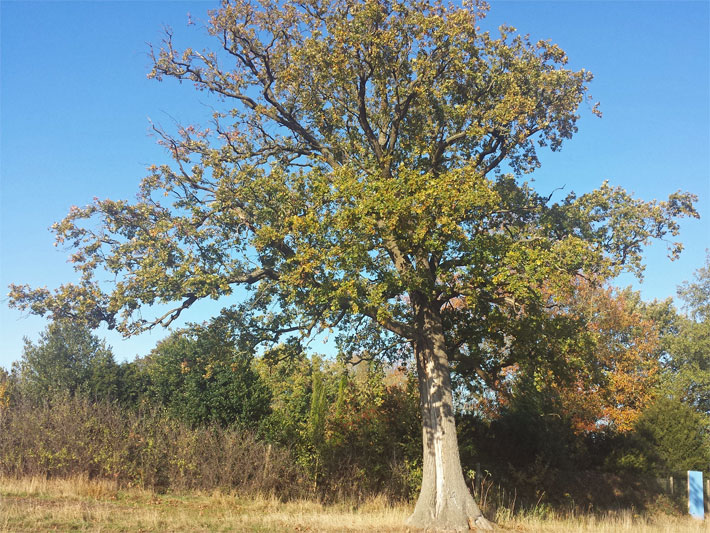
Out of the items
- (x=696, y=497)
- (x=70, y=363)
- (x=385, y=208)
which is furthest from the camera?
(x=70, y=363)

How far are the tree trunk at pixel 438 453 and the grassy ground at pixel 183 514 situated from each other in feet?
3.08

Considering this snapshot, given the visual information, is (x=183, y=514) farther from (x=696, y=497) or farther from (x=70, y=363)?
(x=70, y=363)

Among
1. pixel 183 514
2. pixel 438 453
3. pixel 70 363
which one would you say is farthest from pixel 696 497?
pixel 70 363

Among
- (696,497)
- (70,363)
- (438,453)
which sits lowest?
(696,497)

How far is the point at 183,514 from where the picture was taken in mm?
14234

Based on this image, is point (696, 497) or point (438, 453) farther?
point (696, 497)

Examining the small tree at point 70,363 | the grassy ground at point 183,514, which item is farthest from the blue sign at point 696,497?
the small tree at point 70,363

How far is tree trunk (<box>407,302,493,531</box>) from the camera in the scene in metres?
14.2

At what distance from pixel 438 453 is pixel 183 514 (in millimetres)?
6688

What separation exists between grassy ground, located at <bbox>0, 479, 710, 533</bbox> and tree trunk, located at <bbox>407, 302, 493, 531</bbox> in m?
0.94

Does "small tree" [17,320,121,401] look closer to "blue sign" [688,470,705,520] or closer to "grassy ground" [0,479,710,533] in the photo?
"grassy ground" [0,479,710,533]

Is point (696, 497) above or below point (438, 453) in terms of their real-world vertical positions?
→ below

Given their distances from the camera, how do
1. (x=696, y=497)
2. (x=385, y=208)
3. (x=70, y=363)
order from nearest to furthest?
(x=385, y=208), (x=696, y=497), (x=70, y=363)

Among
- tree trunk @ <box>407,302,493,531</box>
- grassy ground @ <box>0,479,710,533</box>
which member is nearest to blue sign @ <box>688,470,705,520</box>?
grassy ground @ <box>0,479,710,533</box>
